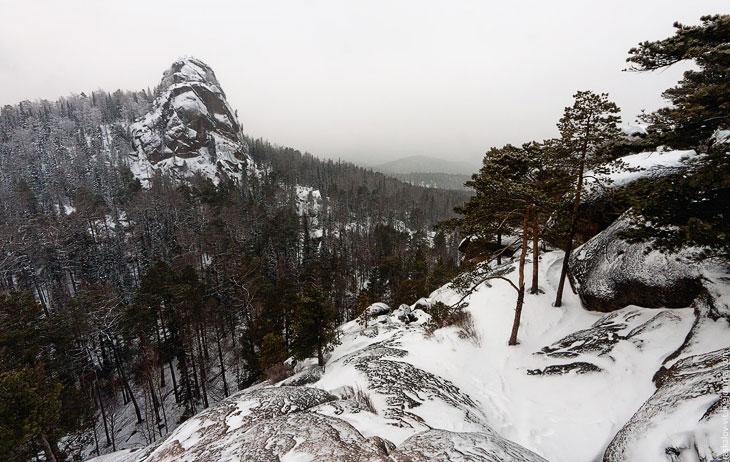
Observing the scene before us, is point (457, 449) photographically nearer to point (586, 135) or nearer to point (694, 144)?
point (694, 144)

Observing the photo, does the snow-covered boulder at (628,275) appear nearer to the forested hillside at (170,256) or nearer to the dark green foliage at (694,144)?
the dark green foliage at (694,144)

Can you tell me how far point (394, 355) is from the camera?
41.9 ft

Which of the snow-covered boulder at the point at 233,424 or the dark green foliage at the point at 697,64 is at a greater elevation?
the dark green foliage at the point at 697,64

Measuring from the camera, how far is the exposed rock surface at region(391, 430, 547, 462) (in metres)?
4.78

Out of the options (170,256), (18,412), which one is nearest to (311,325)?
(18,412)

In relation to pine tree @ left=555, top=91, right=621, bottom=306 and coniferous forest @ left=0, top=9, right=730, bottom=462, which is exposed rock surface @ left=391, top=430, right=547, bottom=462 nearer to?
coniferous forest @ left=0, top=9, right=730, bottom=462

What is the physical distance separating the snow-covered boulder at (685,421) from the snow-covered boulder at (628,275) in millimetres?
3542

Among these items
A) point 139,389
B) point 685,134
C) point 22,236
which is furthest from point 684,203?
point 22,236

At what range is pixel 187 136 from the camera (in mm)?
96125

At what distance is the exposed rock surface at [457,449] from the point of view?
15.7 ft

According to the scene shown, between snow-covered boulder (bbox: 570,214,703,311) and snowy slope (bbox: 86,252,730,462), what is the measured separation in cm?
53

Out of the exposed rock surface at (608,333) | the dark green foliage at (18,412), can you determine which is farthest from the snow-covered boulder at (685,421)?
the dark green foliage at (18,412)

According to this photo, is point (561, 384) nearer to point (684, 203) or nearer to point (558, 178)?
point (684, 203)

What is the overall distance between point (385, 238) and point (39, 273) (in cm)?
5792
